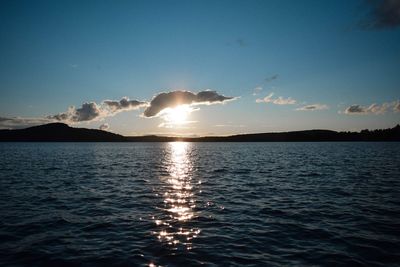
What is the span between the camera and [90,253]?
13891 mm

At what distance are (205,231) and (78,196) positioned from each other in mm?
16347

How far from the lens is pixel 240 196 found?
92.7 feet

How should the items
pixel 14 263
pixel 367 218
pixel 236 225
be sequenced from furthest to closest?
pixel 367 218 < pixel 236 225 < pixel 14 263

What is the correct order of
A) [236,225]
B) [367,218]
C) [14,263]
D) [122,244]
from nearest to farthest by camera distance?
1. [14,263]
2. [122,244]
3. [236,225]
4. [367,218]

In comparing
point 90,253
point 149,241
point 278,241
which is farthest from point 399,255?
point 90,253

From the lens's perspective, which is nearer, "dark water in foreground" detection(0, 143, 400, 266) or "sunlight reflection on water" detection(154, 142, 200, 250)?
"dark water in foreground" detection(0, 143, 400, 266)

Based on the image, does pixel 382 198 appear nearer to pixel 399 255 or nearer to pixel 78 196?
pixel 399 255

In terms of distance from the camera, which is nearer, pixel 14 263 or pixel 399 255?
pixel 14 263

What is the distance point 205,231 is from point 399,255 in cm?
971

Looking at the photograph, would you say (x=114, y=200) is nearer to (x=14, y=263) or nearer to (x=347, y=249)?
(x=14, y=263)

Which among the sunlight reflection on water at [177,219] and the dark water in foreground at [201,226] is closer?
the dark water in foreground at [201,226]

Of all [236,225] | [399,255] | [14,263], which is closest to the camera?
[14,263]

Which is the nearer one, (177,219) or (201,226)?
(201,226)

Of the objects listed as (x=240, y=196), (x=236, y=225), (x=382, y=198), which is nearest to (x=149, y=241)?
(x=236, y=225)
